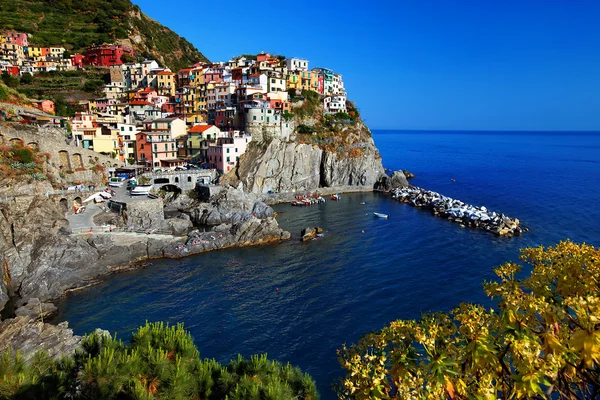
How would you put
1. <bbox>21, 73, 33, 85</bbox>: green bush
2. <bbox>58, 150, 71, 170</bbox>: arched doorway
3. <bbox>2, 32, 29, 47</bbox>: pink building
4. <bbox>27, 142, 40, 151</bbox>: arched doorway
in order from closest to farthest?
<bbox>27, 142, 40, 151</bbox>: arched doorway
<bbox>58, 150, 71, 170</bbox>: arched doorway
<bbox>21, 73, 33, 85</bbox>: green bush
<bbox>2, 32, 29, 47</bbox>: pink building

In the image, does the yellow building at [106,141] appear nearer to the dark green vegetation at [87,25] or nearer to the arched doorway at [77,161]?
the arched doorway at [77,161]

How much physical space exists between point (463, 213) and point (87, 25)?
351 ft

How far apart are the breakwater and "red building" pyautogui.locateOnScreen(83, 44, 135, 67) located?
71.9 m

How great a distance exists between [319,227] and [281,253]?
29.1ft

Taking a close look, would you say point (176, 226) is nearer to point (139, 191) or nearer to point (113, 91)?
point (139, 191)

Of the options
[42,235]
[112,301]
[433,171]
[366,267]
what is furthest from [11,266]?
[433,171]

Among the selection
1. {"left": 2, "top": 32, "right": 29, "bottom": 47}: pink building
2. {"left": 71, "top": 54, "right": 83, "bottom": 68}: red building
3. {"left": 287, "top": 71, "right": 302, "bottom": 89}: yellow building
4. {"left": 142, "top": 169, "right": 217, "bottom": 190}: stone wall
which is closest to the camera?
{"left": 142, "top": 169, "right": 217, "bottom": 190}: stone wall

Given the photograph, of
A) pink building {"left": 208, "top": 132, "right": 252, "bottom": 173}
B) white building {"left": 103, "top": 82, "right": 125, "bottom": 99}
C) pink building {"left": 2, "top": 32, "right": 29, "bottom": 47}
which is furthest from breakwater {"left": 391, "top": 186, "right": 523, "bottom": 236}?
pink building {"left": 2, "top": 32, "right": 29, "bottom": 47}

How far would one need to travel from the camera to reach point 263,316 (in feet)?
85.6

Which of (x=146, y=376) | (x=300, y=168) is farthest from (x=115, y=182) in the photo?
(x=146, y=376)

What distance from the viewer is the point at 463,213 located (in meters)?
49.4

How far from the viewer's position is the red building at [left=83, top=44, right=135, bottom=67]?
3438 inches

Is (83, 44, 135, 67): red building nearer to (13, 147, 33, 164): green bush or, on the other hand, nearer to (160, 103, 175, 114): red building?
(160, 103, 175, 114): red building

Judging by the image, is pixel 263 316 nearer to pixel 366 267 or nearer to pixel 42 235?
pixel 366 267
